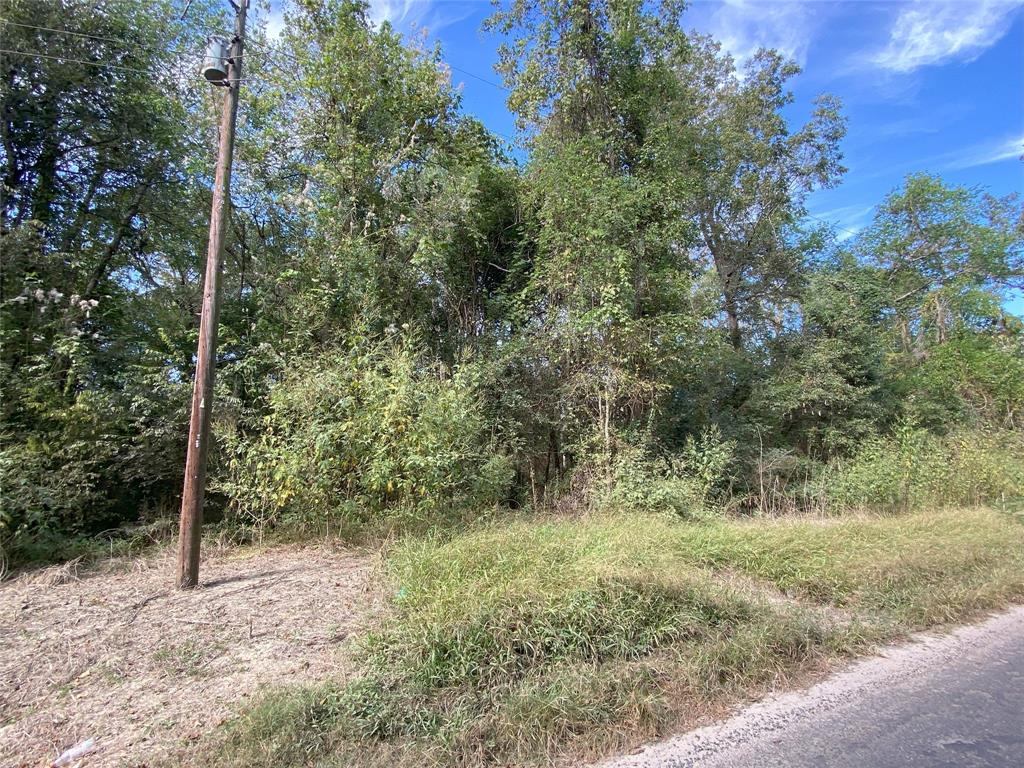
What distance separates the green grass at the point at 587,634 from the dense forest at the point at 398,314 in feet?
8.02

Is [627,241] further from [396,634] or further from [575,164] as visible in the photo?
[396,634]

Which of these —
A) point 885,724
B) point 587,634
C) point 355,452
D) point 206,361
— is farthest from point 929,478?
point 206,361

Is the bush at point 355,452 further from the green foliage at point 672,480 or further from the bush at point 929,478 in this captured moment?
the bush at point 929,478

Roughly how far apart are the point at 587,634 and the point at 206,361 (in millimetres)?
4191

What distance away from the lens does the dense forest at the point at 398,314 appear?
637cm

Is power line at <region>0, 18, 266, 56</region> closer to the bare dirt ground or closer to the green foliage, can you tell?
the bare dirt ground

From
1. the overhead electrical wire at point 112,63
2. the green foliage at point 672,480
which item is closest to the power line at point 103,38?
the overhead electrical wire at point 112,63

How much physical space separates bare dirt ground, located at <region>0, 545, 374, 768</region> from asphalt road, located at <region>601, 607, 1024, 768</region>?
7.34ft

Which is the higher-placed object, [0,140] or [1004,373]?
[0,140]

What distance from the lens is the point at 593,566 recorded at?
3.87m

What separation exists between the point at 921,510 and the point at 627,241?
6.65 metres

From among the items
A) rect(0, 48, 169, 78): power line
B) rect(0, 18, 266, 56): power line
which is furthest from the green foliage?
rect(0, 48, 169, 78): power line

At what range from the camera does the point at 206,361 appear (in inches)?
189

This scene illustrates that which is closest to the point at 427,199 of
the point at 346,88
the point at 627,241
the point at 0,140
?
the point at 346,88
